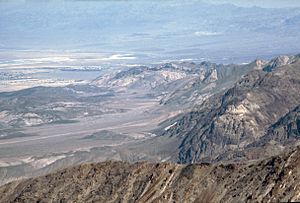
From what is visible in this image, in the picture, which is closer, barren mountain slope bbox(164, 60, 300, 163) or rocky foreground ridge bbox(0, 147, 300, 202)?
rocky foreground ridge bbox(0, 147, 300, 202)

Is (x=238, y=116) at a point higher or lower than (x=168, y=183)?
lower

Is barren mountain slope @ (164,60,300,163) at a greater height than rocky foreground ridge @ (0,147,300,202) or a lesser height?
lesser

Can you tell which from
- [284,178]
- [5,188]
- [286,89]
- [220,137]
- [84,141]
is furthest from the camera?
[84,141]

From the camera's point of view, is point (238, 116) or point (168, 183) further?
point (238, 116)

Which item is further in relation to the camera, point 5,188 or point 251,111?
point 251,111

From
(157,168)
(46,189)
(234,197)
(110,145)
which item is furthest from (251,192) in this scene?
(110,145)

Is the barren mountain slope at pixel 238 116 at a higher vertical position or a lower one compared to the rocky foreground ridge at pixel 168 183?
lower

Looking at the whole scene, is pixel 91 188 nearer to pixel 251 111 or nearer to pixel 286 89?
pixel 251 111

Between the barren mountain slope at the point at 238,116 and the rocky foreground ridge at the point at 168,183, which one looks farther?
the barren mountain slope at the point at 238,116
